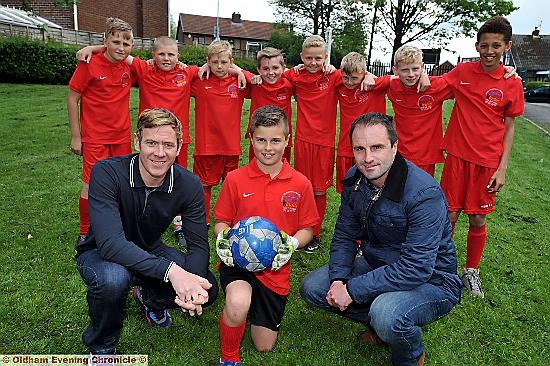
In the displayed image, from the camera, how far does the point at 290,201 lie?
337 cm

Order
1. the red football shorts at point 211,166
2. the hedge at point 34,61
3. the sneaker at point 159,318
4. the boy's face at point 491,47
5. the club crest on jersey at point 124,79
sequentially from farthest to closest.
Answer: the hedge at point 34,61
the red football shorts at point 211,166
the club crest on jersey at point 124,79
the boy's face at point 491,47
the sneaker at point 159,318

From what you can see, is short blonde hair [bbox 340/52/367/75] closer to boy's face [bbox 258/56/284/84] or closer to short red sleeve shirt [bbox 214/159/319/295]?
boy's face [bbox 258/56/284/84]

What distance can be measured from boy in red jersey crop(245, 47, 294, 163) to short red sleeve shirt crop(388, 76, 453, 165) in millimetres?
1112

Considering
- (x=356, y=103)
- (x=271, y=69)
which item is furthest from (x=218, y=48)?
(x=356, y=103)

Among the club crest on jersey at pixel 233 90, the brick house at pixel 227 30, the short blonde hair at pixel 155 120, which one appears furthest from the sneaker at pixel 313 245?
the brick house at pixel 227 30

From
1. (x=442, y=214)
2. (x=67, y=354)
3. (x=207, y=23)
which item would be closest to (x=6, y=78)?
(x=67, y=354)

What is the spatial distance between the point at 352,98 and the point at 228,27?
5733 cm

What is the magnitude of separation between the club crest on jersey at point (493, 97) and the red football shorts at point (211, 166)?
256 cm

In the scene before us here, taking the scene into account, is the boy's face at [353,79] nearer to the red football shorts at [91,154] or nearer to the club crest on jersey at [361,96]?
the club crest on jersey at [361,96]

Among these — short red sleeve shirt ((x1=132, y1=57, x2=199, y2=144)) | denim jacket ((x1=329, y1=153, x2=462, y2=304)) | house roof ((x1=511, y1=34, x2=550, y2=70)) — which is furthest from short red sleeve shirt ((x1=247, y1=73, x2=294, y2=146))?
house roof ((x1=511, y1=34, x2=550, y2=70))

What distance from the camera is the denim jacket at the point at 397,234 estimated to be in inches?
113

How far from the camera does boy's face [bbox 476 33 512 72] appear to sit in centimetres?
399

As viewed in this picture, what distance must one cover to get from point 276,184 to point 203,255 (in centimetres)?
73

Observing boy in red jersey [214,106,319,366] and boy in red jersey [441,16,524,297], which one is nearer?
boy in red jersey [214,106,319,366]
